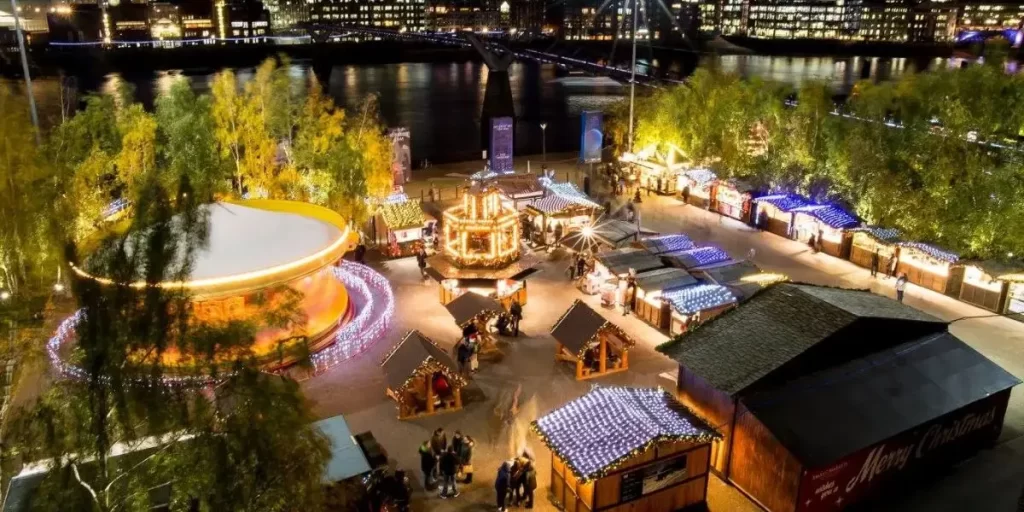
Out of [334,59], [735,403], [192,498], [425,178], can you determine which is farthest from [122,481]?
[334,59]

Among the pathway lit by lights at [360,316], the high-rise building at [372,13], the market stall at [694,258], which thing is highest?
the high-rise building at [372,13]

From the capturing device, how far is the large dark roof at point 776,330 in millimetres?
15000

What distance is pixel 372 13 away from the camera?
559ft

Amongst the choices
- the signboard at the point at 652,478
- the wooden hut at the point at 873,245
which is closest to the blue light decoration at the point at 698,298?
the signboard at the point at 652,478

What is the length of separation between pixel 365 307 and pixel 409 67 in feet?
361

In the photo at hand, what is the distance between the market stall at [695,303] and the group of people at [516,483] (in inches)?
331

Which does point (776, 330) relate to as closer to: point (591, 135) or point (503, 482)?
point (503, 482)

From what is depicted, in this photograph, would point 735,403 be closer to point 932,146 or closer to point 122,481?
point 122,481

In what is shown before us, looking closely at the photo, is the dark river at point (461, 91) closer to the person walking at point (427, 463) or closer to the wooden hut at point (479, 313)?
the wooden hut at point (479, 313)

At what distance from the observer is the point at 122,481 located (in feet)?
26.3

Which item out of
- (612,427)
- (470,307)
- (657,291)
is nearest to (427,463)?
(612,427)

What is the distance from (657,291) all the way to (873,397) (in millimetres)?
8590

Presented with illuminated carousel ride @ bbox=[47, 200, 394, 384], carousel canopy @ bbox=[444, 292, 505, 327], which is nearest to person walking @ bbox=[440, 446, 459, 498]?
illuminated carousel ride @ bbox=[47, 200, 394, 384]

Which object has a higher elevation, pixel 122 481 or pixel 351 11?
pixel 351 11
